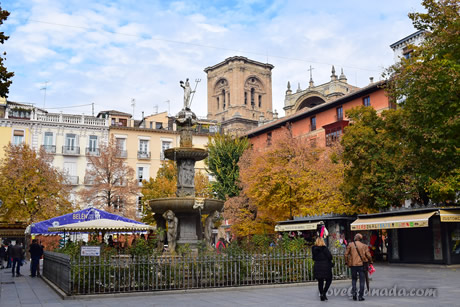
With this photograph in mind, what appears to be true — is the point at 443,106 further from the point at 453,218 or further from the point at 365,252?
the point at 365,252

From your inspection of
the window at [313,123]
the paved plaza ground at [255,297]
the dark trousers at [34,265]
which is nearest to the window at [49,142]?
the window at [313,123]

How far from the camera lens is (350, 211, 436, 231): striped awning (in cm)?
2062

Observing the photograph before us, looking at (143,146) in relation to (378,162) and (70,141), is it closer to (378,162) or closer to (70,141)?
(70,141)

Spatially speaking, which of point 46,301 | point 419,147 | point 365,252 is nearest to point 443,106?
point 419,147

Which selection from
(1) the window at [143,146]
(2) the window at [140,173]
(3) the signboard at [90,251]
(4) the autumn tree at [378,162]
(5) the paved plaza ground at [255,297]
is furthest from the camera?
(1) the window at [143,146]

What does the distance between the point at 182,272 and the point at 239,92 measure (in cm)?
7284

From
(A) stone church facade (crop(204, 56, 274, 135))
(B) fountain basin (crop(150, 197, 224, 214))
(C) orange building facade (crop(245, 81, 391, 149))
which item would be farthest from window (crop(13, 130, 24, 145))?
(A) stone church facade (crop(204, 56, 274, 135))

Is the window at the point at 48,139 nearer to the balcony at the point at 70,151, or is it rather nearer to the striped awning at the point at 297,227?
the balcony at the point at 70,151

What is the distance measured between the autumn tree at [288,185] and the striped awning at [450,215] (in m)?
8.89

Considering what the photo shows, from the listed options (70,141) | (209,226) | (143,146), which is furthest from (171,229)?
(143,146)

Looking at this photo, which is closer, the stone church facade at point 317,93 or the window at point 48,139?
the window at point 48,139

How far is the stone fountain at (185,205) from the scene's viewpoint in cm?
1641

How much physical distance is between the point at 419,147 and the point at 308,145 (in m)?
15.9

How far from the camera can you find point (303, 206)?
32969mm
